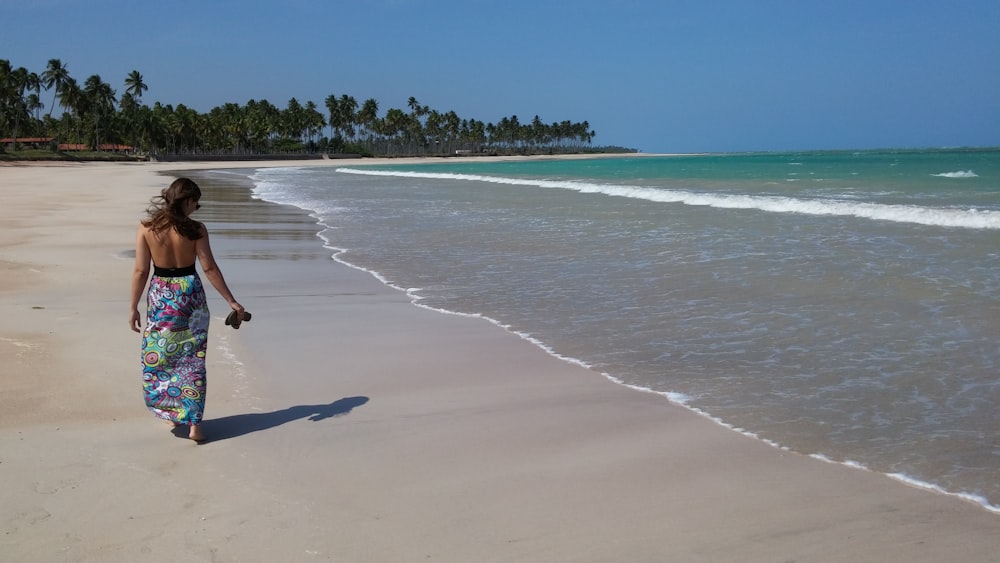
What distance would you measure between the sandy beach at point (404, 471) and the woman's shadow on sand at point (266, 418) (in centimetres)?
2

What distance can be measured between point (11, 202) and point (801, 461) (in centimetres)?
2462

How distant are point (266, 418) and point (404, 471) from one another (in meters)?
1.25

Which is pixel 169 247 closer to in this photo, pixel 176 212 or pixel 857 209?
pixel 176 212

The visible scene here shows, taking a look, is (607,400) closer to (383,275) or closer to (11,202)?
(383,275)

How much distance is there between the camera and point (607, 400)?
18.1 ft

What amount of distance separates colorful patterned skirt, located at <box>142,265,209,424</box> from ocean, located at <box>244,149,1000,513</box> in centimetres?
283

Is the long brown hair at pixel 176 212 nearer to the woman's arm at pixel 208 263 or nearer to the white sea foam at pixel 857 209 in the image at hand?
the woman's arm at pixel 208 263

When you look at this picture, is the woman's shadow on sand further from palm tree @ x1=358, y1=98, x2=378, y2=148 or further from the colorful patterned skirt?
palm tree @ x1=358, y1=98, x2=378, y2=148

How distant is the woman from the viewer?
4648mm

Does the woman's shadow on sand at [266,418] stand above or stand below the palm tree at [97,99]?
below

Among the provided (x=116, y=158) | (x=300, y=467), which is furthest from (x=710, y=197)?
(x=116, y=158)

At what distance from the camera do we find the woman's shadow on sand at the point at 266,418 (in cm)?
483

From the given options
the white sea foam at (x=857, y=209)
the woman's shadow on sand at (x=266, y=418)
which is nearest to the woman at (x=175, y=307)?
the woman's shadow on sand at (x=266, y=418)

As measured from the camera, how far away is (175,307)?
4.69 metres
